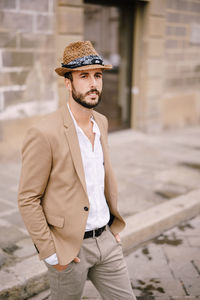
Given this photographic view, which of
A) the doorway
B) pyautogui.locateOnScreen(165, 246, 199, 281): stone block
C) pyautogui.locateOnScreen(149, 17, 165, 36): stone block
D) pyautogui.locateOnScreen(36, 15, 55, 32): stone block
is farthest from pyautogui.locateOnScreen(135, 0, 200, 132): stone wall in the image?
pyautogui.locateOnScreen(165, 246, 199, 281): stone block

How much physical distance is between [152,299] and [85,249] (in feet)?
4.59

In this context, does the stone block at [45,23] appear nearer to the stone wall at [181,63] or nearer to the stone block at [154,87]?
the stone block at [154,87]

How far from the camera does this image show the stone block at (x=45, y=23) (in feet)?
20.2

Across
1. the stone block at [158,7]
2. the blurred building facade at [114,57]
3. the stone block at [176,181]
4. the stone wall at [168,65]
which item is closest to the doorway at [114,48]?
the blurred building facade at [114,57]

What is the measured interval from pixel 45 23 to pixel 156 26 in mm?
3100

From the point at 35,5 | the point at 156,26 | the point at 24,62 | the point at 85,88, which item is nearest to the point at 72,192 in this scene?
the point at 85,88

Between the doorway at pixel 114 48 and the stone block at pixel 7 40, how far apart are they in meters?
2.05

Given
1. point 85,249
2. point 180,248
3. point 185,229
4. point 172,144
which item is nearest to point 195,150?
point 172,144

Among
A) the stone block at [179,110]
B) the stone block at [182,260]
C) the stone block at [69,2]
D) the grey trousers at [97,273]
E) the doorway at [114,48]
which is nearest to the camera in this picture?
the grey trousers at [97,273]

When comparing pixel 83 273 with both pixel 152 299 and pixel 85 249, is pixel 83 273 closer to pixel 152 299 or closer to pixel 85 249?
pixel 85 249

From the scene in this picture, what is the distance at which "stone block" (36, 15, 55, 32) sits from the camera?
20.2 ft

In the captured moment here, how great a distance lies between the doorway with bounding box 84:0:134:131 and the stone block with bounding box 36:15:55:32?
1312mm

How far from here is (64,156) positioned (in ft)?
6.56

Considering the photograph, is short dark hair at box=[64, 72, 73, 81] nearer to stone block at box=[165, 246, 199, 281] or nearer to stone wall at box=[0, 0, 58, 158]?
stone block at box=[165, 246, 199, 281]
